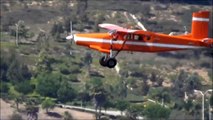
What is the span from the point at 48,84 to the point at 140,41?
77169 millimetres

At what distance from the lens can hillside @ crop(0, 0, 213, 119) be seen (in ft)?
458

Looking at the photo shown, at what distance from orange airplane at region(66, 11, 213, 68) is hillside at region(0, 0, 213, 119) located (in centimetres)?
5740

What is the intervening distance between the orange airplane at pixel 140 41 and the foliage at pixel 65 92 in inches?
2691

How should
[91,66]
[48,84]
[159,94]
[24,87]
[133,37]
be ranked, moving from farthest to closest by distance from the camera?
[48,84]
[24,87]
[91,66]
[159,94]
[133,37]

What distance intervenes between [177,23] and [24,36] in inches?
662

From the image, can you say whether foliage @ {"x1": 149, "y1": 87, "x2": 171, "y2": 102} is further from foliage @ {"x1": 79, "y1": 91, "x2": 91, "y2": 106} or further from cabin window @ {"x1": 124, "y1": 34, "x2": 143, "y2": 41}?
cabin window @ {"x1": 124, "y1": 34, "x2": 143, "y2": 41}

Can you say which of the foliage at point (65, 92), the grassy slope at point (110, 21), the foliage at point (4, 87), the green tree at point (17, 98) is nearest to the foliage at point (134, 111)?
the grassy slope at point (110, 21)

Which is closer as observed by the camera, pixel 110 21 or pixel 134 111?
pixel 134 111

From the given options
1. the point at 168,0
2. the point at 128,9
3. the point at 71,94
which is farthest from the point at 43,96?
the point at 168,0

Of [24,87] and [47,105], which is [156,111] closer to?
[47,105]

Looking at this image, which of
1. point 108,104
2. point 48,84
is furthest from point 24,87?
point 108,104

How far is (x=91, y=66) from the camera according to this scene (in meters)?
144

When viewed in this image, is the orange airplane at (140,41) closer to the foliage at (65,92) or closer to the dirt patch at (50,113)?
the dirt patch at (50,113)

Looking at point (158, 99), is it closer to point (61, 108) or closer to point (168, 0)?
point (61, 108)
